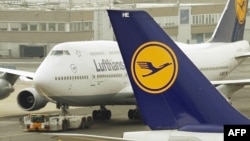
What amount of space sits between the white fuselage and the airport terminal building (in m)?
42.9

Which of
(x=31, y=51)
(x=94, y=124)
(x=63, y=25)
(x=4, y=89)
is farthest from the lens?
(x=31, y=51)

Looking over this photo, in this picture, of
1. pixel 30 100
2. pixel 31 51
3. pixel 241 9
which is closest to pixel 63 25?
pixel 31 51

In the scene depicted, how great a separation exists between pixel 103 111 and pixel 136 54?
2523cm

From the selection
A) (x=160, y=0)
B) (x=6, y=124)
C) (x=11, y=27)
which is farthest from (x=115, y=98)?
(x=160, y=0)

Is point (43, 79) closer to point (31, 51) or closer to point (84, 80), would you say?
point (84, 80)

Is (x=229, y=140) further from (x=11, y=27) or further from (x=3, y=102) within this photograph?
(x=11, y=27)

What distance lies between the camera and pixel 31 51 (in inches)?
3644

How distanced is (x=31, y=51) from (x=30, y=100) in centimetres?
5125

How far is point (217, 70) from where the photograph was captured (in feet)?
149

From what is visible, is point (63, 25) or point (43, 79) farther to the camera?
point (63, 25)

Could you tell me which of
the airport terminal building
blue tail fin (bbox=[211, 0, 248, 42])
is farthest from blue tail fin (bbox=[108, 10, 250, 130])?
the airport terminal building

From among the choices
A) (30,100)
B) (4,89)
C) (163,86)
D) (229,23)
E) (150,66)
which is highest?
(229,23)

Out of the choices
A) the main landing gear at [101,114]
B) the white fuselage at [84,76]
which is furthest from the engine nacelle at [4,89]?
the white fuselage at [84,76]

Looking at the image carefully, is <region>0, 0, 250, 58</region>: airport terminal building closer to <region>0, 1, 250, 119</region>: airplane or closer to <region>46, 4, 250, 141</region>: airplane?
<region>0, 1, 250, 119</region>: airplane
